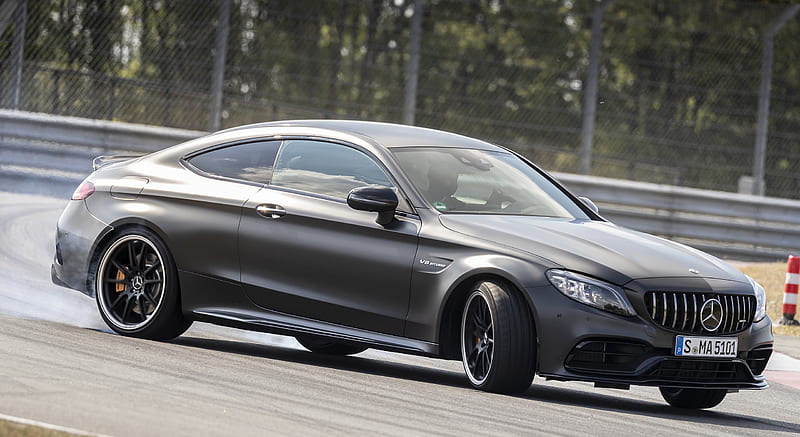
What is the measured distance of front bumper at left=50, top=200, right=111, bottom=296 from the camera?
29.8 feet

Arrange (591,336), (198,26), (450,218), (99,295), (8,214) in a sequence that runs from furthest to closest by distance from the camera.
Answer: (198,26)
(8,214)
(99,295)
(450,218)
(591,336)

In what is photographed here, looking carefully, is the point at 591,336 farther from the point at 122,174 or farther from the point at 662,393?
the point at 122,174

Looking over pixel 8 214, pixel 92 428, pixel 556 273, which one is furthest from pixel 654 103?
pixel 92 428

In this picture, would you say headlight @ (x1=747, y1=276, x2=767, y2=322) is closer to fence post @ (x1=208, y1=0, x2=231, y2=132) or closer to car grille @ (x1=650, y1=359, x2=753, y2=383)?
car grille @ (x1=650, y1=359, x2=753, y2=383)

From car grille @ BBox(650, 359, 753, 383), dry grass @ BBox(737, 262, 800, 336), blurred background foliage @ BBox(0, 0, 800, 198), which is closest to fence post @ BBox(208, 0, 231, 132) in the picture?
blurred background foliage @ BBox(0, 0, 800, 198)

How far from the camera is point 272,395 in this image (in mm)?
6828

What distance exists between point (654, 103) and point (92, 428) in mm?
13309

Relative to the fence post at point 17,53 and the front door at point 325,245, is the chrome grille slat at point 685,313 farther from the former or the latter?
the fence post at point 17,53

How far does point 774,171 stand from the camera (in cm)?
1791

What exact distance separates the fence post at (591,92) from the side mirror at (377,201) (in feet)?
31.4

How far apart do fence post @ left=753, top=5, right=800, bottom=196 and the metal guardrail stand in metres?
0.31

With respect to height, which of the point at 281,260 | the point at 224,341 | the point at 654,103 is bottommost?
the point at 224,341

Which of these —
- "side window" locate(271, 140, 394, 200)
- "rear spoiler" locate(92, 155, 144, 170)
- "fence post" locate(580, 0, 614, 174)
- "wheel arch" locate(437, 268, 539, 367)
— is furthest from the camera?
"fence post" locate(580, 0, 614, 174)

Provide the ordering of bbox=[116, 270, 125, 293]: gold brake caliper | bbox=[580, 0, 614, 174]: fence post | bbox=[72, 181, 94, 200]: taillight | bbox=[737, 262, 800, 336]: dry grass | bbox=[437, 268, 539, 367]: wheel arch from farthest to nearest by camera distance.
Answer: bbox=[580, 0, 614, 174]: fence post
bbox=[737, 262, 800, 336]: dry grass
bbox=[72, 181, 94, 200]: taillight
bbox=[116, 270, 125, 293]: gold brake caliper
bbox=[437, 268, 539, 367]: wheel arch
